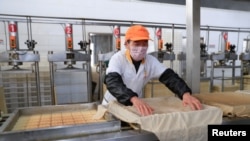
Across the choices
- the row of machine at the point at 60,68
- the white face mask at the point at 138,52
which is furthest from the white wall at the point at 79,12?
the white face mask at the point at 138,52

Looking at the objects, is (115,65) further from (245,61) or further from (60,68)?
(245,61)

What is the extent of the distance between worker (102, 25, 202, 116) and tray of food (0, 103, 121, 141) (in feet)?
0.44

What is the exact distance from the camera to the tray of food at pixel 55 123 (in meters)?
0.83

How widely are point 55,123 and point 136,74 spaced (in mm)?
642

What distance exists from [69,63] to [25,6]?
1.74 m

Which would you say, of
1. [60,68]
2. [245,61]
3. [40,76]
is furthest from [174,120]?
[245,61]

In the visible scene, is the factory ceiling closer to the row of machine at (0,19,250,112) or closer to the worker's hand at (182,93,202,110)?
the worker's hand at (182,93,202,110)

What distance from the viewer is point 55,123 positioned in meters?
1.04

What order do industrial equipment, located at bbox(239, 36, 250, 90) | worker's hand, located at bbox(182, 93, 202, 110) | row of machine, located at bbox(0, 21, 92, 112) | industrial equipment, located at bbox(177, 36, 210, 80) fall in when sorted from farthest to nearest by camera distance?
1. industrial equipment, located at bbox(239, 36, 250, 90)
2. industrial equipment, located at bbox(177, 36, 210, 80)
3. row of machine, located at bbox(0, 21, 92, 112)
4. worker's hand, located at bbox(182, 93, 202, 110)

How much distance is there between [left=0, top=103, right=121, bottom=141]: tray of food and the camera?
0.83m

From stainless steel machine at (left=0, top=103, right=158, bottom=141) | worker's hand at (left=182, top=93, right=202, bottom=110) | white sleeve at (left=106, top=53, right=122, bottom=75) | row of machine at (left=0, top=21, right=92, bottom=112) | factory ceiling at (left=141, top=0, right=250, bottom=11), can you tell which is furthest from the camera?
row of machine at (left=0, top=21, right=92, bottom=112)

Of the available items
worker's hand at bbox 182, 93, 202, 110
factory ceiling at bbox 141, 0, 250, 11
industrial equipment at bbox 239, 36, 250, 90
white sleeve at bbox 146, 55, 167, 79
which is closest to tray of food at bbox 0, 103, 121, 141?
worker's hand at bbox 182, 93, 202, 110

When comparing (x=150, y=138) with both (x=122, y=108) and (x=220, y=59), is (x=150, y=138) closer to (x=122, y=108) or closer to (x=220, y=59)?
(x=122, y=108)

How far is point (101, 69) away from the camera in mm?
3355
